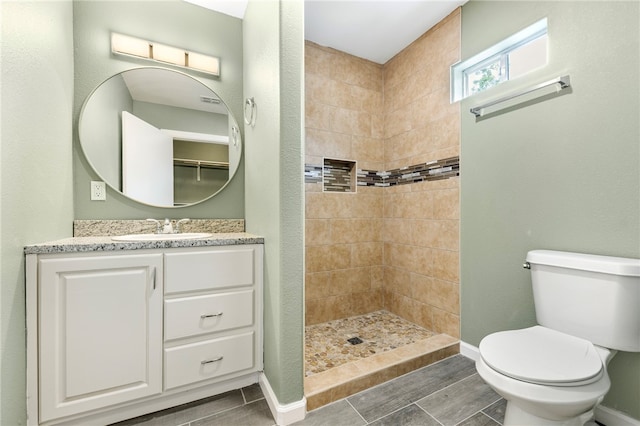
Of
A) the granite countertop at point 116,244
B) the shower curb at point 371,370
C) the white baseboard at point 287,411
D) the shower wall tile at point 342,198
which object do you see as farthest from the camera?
the shower wall tile at point 342,198

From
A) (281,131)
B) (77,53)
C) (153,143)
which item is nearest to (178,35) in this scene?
(77,53)

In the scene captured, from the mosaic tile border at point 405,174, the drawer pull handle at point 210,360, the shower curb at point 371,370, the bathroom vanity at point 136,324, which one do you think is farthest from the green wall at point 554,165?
the drawer pull handle at point 210,360

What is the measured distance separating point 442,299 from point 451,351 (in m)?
0.37

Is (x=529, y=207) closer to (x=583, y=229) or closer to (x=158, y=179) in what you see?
(x=583, y=229)

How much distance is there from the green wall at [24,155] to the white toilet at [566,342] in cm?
188

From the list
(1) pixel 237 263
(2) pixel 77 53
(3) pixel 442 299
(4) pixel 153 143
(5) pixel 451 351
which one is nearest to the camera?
(1) pixel 237 263

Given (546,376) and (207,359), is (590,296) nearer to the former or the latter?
(546,376)

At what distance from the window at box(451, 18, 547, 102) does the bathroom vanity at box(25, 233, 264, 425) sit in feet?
6.25

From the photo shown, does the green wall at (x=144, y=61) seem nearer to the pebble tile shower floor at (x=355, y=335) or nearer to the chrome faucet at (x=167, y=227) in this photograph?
the chrome faucet at (x=167, y=227)

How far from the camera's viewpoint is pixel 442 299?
7.15 feet

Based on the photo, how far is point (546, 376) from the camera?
3.26 feet

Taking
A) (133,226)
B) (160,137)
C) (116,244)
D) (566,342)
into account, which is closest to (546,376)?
(566,342)

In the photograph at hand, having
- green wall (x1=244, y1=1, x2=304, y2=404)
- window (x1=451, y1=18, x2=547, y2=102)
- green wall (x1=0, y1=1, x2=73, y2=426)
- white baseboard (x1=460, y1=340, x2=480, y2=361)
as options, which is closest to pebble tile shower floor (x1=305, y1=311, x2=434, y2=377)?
white baseboard (x1=460, y1=340, x2=480, y2=361)

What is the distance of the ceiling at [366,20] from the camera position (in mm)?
1987
